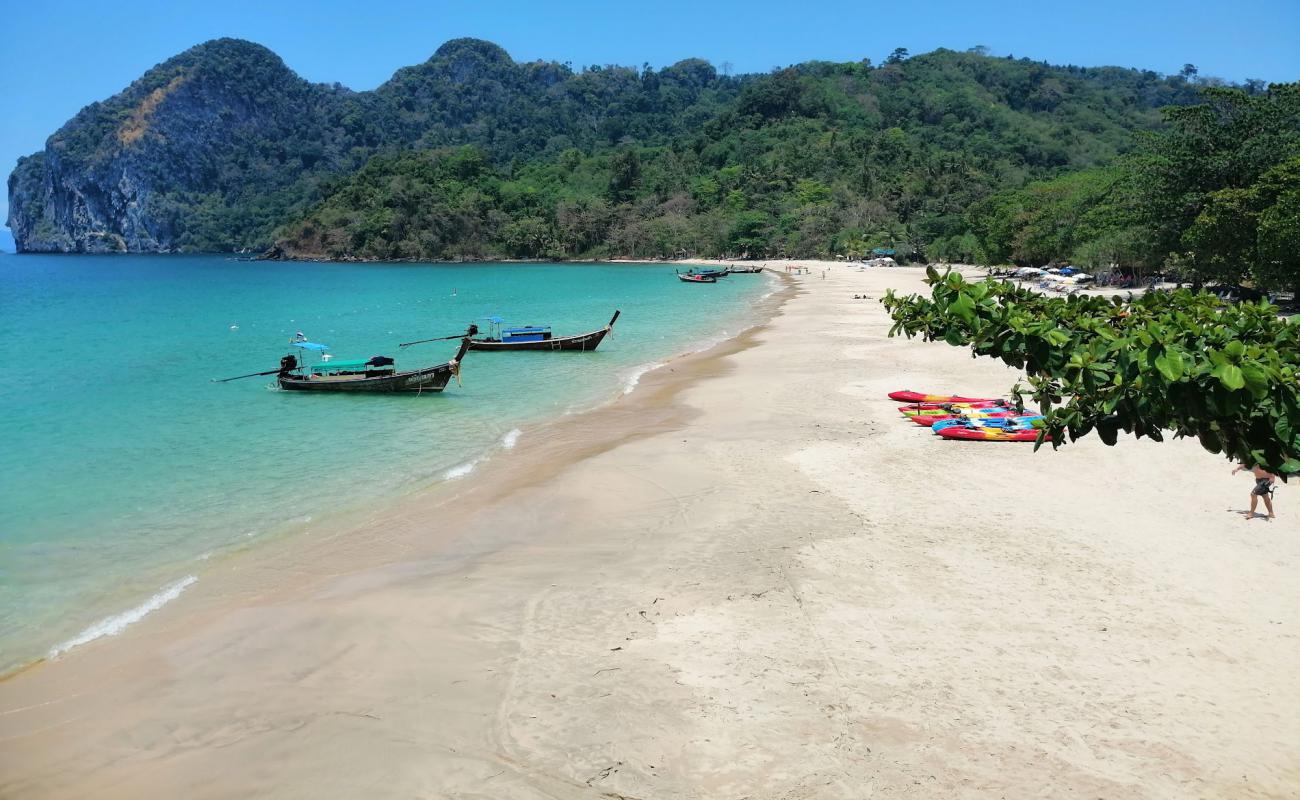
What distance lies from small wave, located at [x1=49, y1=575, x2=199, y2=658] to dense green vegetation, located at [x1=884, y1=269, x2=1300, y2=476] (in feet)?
30.7

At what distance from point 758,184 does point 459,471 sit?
123206 mm

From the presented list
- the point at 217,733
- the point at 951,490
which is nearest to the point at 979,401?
the point at 951,490

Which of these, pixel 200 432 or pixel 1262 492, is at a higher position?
pixel 1262 492

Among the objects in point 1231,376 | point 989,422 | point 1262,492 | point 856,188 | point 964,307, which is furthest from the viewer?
point 856,188

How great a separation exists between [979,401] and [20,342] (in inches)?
1644

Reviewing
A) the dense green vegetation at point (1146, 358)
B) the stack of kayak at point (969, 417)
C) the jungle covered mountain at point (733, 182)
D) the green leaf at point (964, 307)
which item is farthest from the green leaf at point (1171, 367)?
the jungle covered mountain at point (733, 182)

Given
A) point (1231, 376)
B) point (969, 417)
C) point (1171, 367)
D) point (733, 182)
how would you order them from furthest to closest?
point (733, 182) → point (969, 417) → point (1171, 367) → point (1231, 376)

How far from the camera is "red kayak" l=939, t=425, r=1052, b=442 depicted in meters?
15.5

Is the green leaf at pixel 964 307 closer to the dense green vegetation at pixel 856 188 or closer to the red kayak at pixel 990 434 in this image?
the red kayak at pixel 990 434

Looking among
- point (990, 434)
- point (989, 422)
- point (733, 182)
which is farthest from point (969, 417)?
point (733, 182)

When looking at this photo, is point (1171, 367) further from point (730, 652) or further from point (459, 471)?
point (459, 471)

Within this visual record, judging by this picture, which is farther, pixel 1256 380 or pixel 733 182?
pixel 733 182

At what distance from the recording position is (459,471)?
1566 cm

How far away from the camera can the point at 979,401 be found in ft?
59.6
